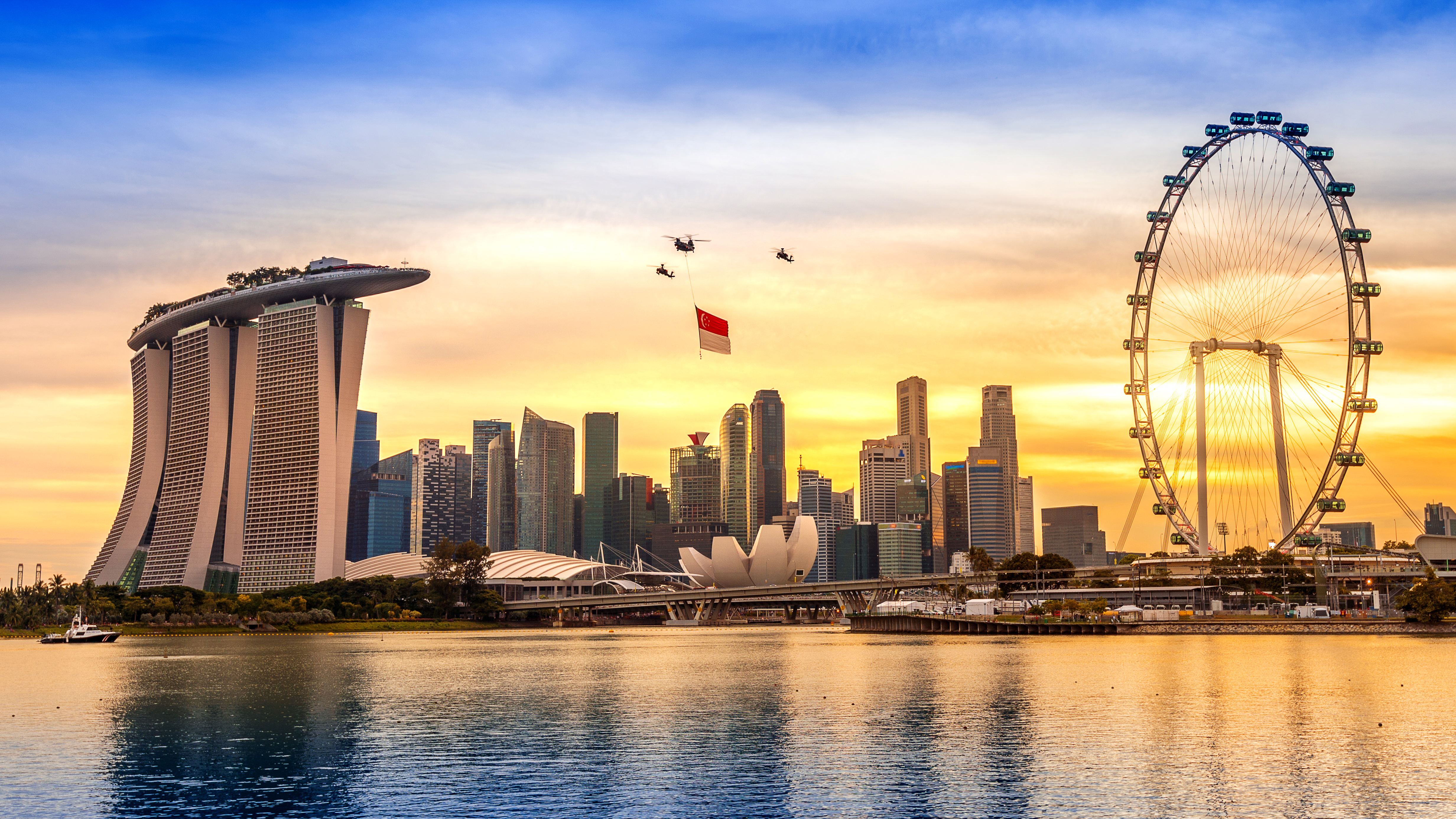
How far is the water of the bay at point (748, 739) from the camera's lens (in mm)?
37344

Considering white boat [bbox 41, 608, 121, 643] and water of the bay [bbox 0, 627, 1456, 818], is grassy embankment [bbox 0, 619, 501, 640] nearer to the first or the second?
white boat [bbox 41, 608, 121, 643]

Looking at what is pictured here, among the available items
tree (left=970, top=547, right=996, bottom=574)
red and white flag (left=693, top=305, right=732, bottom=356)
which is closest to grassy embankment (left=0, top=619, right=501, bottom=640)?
tree (left=970, top=547, right=996, bottom=574)

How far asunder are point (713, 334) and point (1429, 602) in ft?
302

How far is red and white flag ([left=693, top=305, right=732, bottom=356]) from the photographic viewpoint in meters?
68.6

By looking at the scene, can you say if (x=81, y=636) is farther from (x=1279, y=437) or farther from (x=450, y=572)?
(x=1279, y=437)

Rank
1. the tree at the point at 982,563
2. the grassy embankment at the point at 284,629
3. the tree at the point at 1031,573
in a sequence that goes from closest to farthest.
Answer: the grassy embankment at the point at 284,629
the tree at the point at 1031,573
the tree at the point at 982,563

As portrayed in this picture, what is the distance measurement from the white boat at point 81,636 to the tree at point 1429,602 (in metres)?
132

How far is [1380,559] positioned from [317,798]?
503 ft

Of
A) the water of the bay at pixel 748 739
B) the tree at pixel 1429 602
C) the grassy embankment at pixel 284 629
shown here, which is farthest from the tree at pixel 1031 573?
the water of the bay at pixel 748 739

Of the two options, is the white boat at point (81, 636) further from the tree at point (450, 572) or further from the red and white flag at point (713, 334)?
the red and white flag at point (713, 334)

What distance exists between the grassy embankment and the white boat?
8.32m

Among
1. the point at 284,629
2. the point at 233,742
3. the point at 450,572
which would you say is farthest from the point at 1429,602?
the point at 284,629

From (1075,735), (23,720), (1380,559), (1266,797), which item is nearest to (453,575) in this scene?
(1380,559)

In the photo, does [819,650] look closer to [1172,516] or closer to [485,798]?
[1172,516]
